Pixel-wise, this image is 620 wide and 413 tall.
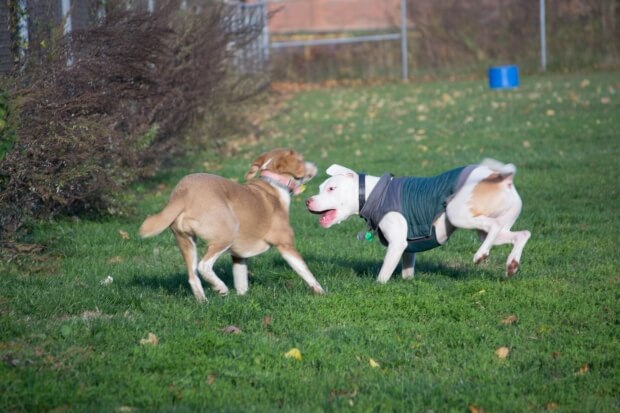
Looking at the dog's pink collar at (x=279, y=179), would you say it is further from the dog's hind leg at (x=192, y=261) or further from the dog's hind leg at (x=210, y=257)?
the dog's hind leg at (x=192, y=261)

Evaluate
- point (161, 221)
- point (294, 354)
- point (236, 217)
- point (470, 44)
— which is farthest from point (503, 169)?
point (470, 44)

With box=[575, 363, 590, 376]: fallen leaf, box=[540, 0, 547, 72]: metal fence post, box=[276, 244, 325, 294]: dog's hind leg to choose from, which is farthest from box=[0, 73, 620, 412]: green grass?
box=[540, 0, 547, 72]: metal fence post

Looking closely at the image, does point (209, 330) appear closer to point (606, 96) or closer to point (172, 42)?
point (172, 42)

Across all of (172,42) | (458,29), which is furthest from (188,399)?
(458,29)

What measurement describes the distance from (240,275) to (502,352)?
2349mm

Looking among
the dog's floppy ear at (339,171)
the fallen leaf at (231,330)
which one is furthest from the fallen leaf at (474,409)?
the dog's floppy ear at (339,171)

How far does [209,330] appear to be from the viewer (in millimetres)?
6070

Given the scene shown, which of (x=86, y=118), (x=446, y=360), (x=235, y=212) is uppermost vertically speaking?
(x=86, y=118)

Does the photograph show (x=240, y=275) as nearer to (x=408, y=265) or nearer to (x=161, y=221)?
(x=161, y=221)

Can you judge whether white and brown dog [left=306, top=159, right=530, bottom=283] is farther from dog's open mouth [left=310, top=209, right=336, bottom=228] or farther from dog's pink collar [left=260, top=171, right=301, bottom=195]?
dog's pink collar [left=260, top=171, right=301, bottom=195]

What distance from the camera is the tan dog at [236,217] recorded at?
261 inches

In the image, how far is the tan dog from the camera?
664 cm

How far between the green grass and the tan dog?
27cm

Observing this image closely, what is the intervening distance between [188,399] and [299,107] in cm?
1927
